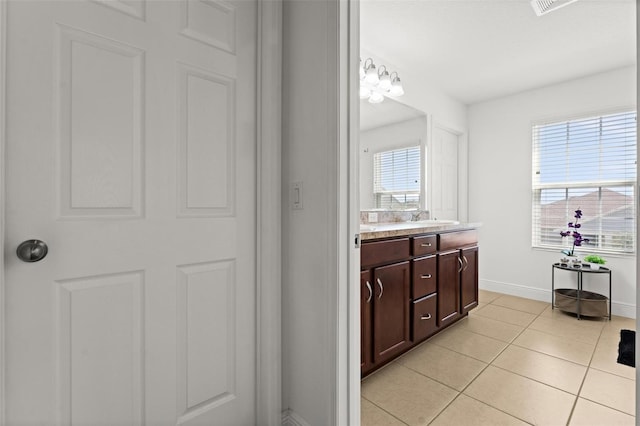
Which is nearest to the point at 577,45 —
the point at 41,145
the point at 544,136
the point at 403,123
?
the point at 544,136

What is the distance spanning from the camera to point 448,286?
2445 millimetres

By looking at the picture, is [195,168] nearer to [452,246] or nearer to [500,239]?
[452,246]

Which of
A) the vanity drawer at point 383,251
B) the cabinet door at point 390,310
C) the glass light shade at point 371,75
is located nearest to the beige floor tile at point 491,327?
the cabinet door at point 390,310

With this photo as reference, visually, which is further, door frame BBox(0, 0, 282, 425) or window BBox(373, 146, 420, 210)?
window BBox(373, 146, 420, 210)

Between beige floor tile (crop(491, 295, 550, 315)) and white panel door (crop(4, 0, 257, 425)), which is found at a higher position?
white panel door (crop(4, 0, 257, 425))

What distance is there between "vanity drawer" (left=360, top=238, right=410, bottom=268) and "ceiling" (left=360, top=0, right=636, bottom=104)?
163cm

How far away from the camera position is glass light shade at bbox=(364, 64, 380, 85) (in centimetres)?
255

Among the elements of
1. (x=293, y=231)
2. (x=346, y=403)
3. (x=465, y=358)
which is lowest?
(x=465, y=358)

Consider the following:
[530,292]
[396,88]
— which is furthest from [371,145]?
[530,292]

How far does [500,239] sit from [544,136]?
1267mm

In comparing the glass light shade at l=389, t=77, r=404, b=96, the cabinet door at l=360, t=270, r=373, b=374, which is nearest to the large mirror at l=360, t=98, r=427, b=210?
the glass light shade at l=389, t=77, r=404, b=96

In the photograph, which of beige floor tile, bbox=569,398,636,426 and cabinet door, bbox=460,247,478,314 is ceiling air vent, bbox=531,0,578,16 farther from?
beige floor tile, bbox=569,398,636,426

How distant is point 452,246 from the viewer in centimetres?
248

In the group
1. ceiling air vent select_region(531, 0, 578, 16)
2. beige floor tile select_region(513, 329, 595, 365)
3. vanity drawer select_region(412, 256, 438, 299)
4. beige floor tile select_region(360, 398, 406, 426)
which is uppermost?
ceiling air vent select_region(531, 0, 578, 16)
